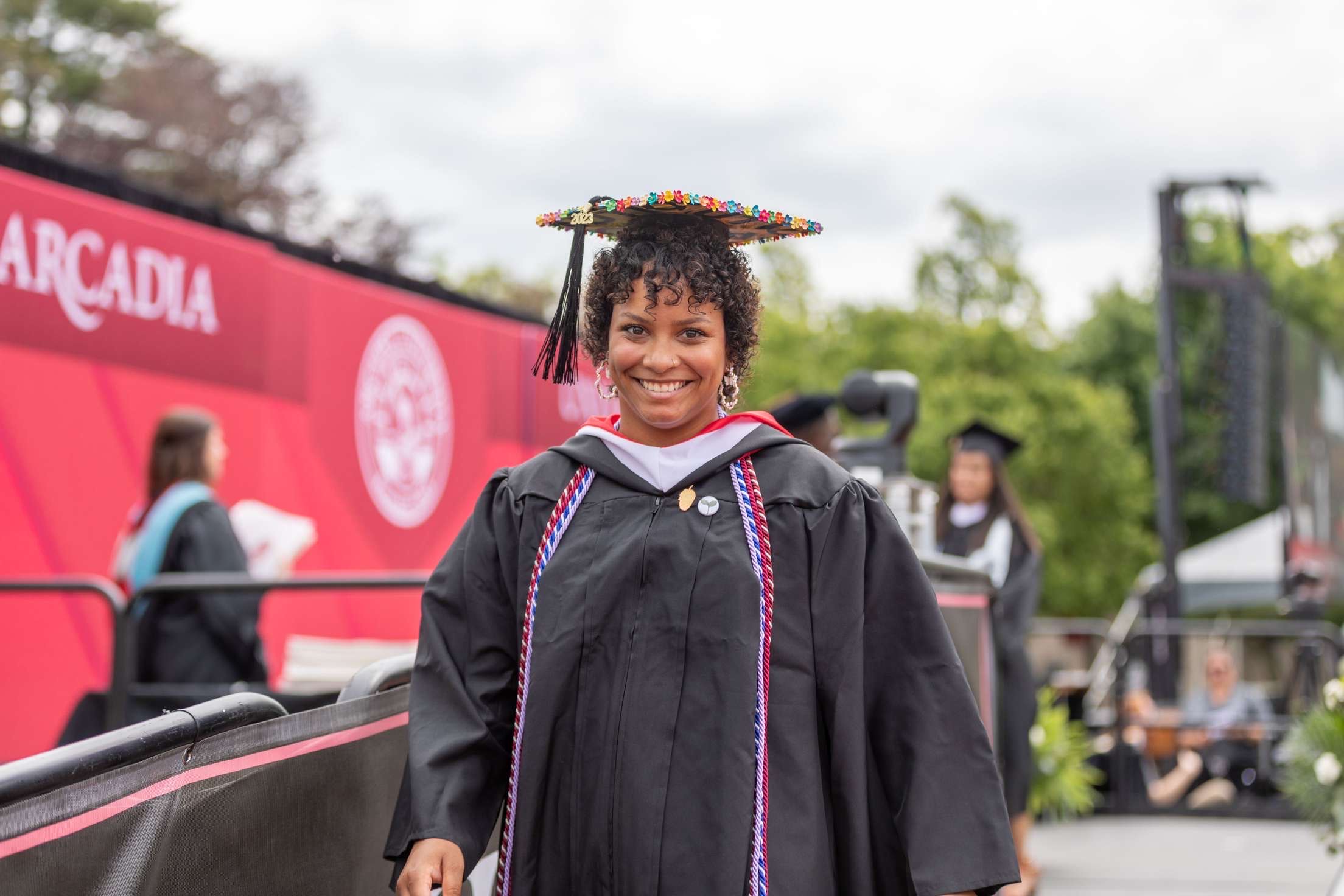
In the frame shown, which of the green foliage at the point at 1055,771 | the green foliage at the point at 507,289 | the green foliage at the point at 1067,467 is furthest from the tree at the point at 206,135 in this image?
the green foliage at the point at 1055,771

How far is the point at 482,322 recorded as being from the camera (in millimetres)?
10812

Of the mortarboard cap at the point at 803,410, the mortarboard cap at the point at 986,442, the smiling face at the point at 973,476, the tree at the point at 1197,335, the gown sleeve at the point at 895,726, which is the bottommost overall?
the gown sleeve at the point at 895,726

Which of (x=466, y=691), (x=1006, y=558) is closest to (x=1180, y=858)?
(x=1006, y=558)

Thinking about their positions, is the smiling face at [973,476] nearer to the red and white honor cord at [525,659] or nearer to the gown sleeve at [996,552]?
the gown sleeve at [996,552]

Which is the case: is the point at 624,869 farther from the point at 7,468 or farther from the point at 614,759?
the point at 7,468

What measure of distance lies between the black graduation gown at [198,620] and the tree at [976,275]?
131 ft

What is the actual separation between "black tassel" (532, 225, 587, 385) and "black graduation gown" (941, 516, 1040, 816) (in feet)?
12.8

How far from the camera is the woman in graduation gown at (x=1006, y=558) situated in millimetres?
6195

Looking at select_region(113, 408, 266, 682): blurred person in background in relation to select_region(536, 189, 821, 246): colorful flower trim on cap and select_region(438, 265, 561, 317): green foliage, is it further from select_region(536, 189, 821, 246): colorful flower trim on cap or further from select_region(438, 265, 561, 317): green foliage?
select_region(438, 265, 561, 317): green foliage

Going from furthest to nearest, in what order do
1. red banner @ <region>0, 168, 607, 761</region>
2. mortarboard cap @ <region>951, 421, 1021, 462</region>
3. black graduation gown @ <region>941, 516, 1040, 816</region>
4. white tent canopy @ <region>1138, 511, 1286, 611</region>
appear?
white tent canopy @ <region>1138, 511, 1286, 611</region> < red banner @ <region>0, 168, 607, 761</region> < mortarboard cap @ <region>951, 421, 1021, 462</region> < black graduation gown @ <region>941, 516, 1040, 816</region>

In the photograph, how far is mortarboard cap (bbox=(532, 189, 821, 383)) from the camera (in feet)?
7.83

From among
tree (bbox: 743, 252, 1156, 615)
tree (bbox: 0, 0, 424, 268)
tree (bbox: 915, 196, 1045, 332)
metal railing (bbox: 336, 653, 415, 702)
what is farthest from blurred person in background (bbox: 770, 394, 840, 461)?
tree (bbox: 915, 196, 1045, 332)

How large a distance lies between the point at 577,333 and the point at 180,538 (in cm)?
347

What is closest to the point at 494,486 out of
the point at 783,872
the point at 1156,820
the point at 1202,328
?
the point at 783,872
